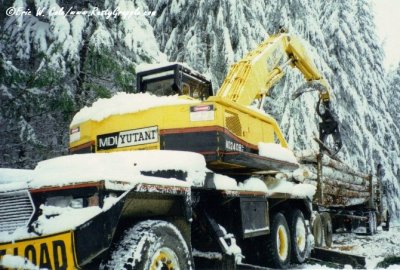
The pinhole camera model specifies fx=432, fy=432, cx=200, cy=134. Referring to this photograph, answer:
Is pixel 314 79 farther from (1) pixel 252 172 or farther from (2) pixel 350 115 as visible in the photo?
(2) pixel 350 115

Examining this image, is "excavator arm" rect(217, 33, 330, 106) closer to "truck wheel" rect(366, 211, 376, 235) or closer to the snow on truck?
the snow on truck

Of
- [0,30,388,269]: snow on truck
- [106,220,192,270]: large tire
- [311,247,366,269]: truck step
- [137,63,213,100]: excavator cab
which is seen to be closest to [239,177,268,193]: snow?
[0,30,388,269]: snow on truck

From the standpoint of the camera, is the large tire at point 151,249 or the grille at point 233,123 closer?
the large tire at point 151,249

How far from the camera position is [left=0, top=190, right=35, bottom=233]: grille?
12.6 ft

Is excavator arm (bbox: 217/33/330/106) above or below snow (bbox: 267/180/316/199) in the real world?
above

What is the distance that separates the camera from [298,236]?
7.98 m

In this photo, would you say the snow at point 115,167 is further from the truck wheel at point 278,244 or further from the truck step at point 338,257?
the truck step at point 338,257

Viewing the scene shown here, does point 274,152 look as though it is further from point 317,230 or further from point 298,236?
point 317,230

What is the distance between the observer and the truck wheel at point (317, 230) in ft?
Result: 31.2

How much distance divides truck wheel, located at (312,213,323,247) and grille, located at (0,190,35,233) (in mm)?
6985

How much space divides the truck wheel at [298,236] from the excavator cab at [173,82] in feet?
9.17

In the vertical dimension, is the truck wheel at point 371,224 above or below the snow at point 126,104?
below

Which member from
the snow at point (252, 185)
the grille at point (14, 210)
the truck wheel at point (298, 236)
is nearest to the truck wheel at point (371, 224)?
the truck wheel at point (298, 236)

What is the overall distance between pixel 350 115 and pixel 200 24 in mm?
9374
